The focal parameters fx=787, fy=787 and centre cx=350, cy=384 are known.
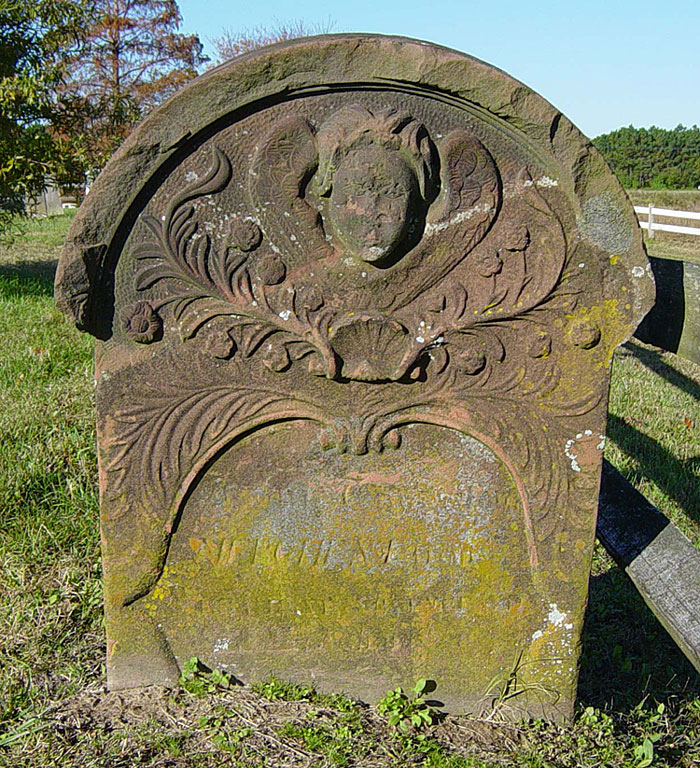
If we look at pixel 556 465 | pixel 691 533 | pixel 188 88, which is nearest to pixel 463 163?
pixel 188 88

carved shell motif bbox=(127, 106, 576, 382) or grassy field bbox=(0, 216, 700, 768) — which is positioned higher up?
carved shell motif bbox=(127, 106, 576, 382)

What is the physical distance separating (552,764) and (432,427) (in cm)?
99

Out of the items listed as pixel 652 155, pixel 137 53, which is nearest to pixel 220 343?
pixel 137 53

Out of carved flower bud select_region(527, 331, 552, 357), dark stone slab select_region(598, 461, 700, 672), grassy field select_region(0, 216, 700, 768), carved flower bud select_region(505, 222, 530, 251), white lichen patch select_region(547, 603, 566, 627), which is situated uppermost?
carved flower bud select_region(505, 222, 530, 251)

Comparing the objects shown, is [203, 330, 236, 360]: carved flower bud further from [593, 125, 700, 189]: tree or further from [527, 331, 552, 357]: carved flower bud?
[593, 125, 700, 189]: tree

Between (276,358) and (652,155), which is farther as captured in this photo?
(652,155)

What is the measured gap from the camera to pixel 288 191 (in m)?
1.96

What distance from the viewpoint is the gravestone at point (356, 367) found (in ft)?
6.32

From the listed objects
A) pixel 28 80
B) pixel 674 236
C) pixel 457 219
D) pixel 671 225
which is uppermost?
pixel 28 80

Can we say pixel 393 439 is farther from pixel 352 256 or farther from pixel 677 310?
pixel 677 310

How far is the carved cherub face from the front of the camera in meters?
1.92

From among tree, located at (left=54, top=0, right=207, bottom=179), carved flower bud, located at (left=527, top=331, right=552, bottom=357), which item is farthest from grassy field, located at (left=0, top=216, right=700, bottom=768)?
tree, located at (left=54, top=0, right=207, bottom=179)

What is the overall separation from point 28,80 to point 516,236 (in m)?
7.17

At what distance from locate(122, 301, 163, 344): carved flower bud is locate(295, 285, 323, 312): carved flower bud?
374mm
